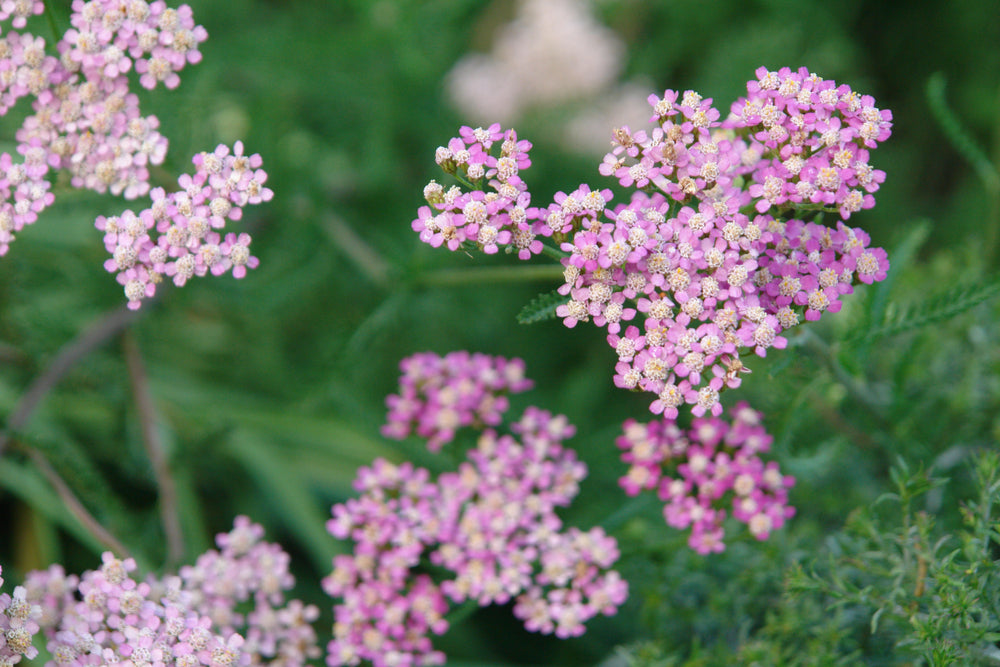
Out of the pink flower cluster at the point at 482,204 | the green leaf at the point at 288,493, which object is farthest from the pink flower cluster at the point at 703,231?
the green leaf at the point at 288,493

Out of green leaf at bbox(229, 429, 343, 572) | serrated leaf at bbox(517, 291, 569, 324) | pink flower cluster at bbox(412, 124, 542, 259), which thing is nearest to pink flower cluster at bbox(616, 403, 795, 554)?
serrated leaf at bbox(517, 291, 569, 324)

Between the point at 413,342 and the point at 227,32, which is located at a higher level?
the point at 227,32

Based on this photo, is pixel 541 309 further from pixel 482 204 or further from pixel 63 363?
pixel 63 363

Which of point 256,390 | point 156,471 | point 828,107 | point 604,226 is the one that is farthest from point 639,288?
point 256,390

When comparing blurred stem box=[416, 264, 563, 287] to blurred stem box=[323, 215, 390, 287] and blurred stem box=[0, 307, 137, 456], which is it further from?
blurred stem box=[0, 307, 137, 456]

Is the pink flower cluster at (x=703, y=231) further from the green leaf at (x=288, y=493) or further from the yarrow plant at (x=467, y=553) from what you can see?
the green leaf at (x=288, y=493)

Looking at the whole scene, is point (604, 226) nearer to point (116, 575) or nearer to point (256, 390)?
point (116, 575)

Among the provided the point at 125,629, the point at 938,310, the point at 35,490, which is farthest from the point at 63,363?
the point at 938,310
